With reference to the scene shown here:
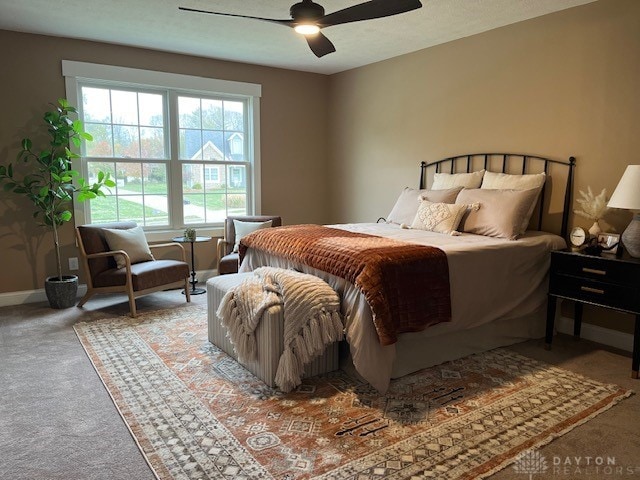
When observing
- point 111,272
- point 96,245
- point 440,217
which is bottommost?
point 111,272

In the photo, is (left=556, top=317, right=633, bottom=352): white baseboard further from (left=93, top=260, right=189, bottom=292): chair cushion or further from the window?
the window

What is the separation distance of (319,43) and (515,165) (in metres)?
2.01

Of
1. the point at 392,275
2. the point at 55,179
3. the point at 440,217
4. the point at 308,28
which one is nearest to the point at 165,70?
the point at 55,179

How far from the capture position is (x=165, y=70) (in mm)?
4957

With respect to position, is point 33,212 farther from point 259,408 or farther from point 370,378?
point 370,378

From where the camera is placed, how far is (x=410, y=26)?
4000 millimetres

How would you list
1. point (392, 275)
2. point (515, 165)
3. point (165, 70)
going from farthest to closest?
point (165, 70)
point (515, 165)
point (392, 275)

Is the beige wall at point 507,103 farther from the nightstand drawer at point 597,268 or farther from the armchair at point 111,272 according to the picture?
the armchair at point 111,272

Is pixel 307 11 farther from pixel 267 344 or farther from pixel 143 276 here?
pixel 143 276

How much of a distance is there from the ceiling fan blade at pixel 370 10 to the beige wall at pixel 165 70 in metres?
2.91

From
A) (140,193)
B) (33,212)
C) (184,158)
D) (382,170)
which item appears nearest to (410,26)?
(382,170)

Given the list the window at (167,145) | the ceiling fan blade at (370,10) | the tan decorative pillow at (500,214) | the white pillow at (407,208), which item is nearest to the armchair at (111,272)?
the window at (167,145)

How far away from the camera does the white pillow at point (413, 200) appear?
13.3 feet

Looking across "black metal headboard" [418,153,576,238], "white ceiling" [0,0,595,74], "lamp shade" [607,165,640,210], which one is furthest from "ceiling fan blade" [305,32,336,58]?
"lamp shade" [607,165,640,210]
